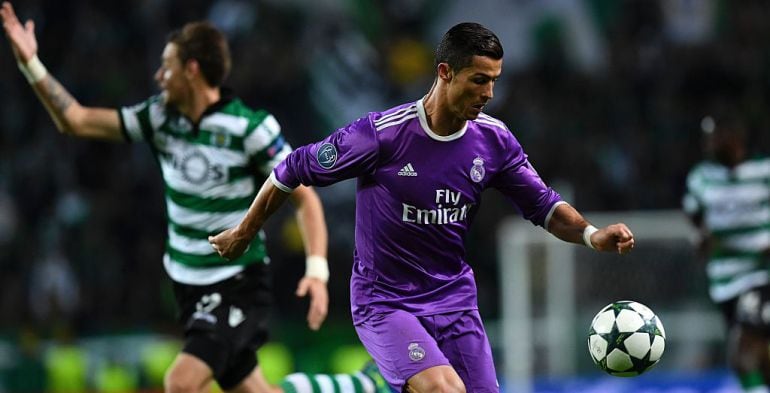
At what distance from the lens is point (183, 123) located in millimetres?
6816

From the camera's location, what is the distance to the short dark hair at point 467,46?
5.45 metres

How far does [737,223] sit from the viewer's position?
9.58 metres

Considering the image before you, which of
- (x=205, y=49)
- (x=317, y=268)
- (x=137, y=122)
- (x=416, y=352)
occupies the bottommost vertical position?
(x=416, y=352)

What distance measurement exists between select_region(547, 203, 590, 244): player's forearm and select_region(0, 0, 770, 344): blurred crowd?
355 inches

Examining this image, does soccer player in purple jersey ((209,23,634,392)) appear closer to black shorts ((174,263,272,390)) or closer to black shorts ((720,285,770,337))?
black shorts ((174,263,272,390))

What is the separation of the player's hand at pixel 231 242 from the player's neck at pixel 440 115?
92 centimetres

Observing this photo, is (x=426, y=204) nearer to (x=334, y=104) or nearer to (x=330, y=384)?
(x=330, y=384)

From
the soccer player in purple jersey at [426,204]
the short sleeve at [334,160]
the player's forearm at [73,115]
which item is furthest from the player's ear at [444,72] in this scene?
the player's forearm at [73,115]

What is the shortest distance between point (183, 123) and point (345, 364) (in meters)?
5.93

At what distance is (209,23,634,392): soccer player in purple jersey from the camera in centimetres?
550

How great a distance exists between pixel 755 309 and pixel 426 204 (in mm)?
4564

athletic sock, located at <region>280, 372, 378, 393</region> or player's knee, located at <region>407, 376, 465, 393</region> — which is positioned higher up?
player's knee, located at <region>407, 376, 465, 393</region>

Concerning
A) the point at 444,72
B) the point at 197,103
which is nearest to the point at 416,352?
the point at 444,72

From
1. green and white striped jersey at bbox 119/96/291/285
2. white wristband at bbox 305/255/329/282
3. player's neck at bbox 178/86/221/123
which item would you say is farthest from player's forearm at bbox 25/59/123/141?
white wristband at bbox 305/255/329/282
